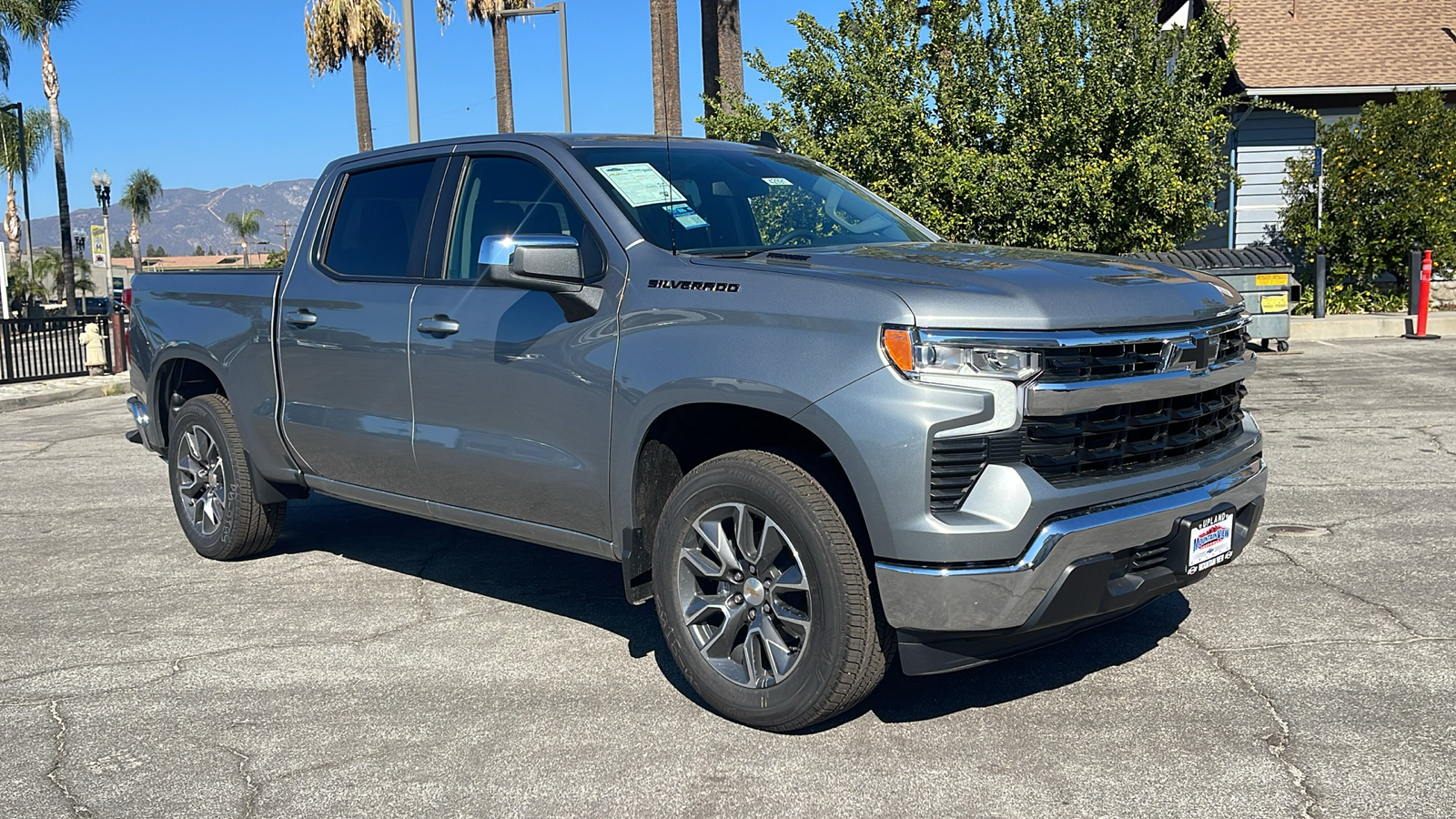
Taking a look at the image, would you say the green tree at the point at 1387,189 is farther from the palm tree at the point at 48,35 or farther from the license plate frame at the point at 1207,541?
the palm tree at the point at 48,35

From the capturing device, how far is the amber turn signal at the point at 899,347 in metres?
3.64

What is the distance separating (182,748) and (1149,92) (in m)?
13.9

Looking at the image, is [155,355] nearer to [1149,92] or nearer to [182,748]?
[182,748]

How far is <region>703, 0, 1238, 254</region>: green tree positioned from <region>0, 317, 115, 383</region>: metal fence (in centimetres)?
976

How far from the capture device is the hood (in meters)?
3.66

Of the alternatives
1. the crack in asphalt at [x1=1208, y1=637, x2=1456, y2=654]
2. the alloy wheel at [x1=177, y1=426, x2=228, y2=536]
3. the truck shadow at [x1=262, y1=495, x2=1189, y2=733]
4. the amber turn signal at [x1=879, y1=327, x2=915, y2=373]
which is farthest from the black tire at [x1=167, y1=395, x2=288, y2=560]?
the crack in asphalt at [x1=1208, y1=637, x2=1456, y2=654]

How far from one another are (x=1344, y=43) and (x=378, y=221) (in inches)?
847

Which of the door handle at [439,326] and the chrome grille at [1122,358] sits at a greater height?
the door handle at [439,326]

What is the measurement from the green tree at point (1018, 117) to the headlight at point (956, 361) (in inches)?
464

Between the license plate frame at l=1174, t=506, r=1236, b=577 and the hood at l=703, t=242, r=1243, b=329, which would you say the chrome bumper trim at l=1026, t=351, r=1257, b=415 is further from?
the license plate frame at l=1174, t=506, r=1236, b=577

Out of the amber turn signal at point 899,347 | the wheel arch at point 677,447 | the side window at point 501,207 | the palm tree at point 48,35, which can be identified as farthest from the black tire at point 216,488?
the palm tree at point 48,35

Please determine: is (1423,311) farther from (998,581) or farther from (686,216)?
(998,581)

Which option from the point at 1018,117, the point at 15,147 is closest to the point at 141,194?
the point at 15,147

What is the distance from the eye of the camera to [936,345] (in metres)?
3.63
